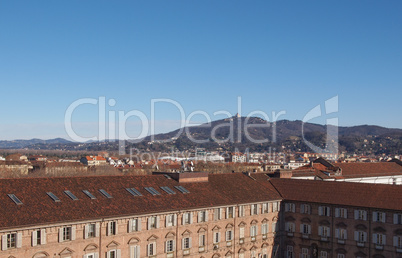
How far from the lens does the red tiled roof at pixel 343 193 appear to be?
2136 inches

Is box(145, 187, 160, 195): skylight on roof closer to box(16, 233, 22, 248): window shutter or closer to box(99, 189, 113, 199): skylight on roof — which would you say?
box(99, 189, 113, 199): skylight on roof

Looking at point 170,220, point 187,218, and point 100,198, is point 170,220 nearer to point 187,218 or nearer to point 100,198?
point 187,218

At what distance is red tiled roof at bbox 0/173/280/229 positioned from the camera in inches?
1529

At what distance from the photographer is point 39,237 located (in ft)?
125

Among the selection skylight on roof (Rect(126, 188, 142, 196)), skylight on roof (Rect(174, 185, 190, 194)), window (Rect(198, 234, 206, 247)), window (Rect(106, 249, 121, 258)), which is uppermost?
skylight on roof (Rect(126, 188, 142, 196))

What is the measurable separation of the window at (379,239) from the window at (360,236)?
1.22 meters

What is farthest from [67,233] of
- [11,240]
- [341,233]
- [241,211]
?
[341,233]

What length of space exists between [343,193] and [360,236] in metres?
5.81

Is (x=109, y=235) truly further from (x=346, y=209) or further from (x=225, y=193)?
(x=346, y=209)

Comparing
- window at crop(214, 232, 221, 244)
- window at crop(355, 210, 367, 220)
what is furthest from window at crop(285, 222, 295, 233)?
window at crop(214, 232, 221, 244)

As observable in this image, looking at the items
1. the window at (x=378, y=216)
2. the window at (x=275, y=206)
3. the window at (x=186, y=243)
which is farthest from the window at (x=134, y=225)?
the window at (x=378, y=216)

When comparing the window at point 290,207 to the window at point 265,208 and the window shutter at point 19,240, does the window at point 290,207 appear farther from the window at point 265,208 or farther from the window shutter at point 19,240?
the window shutter at point 19,240

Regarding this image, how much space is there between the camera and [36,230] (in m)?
37.9

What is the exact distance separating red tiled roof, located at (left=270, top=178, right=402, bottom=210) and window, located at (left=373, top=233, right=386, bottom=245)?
128 inches
